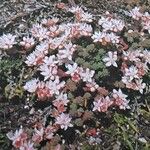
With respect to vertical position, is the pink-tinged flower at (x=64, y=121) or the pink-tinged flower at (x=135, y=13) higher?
the pink-tinged flower at (x=135, y=13)

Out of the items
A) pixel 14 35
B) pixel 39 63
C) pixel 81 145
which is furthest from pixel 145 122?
pixel 14 35

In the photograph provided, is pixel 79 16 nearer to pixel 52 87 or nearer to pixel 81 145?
pixel 52 87

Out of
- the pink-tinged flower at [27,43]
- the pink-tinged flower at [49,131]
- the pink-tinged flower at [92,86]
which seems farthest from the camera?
the pink-tinged flower at [27,43]

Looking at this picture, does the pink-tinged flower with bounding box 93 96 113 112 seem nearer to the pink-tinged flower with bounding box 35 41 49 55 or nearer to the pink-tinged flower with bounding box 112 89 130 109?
the pink-tinged flower with bounding box 112 89 130 109

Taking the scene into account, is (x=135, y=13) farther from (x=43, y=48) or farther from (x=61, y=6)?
(x=43, y=48)

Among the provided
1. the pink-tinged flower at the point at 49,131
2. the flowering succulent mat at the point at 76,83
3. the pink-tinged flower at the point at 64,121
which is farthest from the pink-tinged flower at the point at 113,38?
the pink-tinged flower at the point at 49,131

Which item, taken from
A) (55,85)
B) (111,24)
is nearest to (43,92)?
(55,85)

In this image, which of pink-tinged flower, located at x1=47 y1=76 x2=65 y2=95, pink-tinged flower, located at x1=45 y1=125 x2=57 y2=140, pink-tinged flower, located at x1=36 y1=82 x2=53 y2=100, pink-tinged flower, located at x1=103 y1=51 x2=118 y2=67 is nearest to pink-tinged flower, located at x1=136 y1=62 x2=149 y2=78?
pink-tinged flower, located at x1=103 y1=51 x2=118 y2=67

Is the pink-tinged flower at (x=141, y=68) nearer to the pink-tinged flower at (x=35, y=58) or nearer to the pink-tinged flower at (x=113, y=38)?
the pink-tinged flower at (x=113, y=38)
